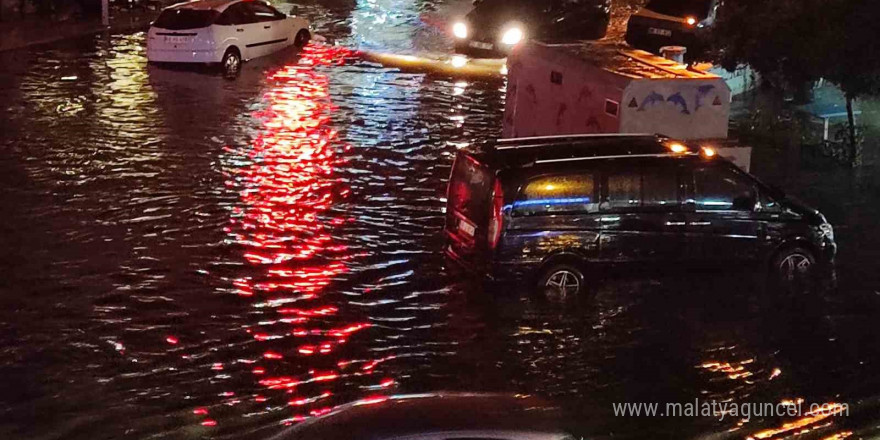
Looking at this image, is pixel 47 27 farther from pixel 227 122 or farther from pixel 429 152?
pixel 429 152

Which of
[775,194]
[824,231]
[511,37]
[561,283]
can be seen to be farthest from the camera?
[511,37]

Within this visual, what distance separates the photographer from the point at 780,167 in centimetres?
1783

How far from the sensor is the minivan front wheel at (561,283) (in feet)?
37.2

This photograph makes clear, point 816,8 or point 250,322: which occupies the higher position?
point 816,8

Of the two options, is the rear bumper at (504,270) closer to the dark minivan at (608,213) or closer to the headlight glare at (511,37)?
the dark minivan at (608,213)

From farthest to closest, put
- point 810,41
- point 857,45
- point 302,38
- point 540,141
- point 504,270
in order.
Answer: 1. point 302,38
2. point 810,41
3. point 857,45
4. point 540,141
5. point 504,270

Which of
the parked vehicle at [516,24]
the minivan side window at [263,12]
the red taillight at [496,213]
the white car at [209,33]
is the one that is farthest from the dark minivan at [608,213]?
the minivan side window at [263,12]

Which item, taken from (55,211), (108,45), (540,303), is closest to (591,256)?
(540,303)

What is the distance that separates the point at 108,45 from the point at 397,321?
19184 millimetres

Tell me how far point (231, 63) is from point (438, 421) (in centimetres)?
2065

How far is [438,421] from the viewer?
16.6ft

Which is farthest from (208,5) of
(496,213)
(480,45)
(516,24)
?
(496,213)

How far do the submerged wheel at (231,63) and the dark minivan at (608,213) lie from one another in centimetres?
1364

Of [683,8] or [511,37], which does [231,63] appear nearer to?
[511,37]
